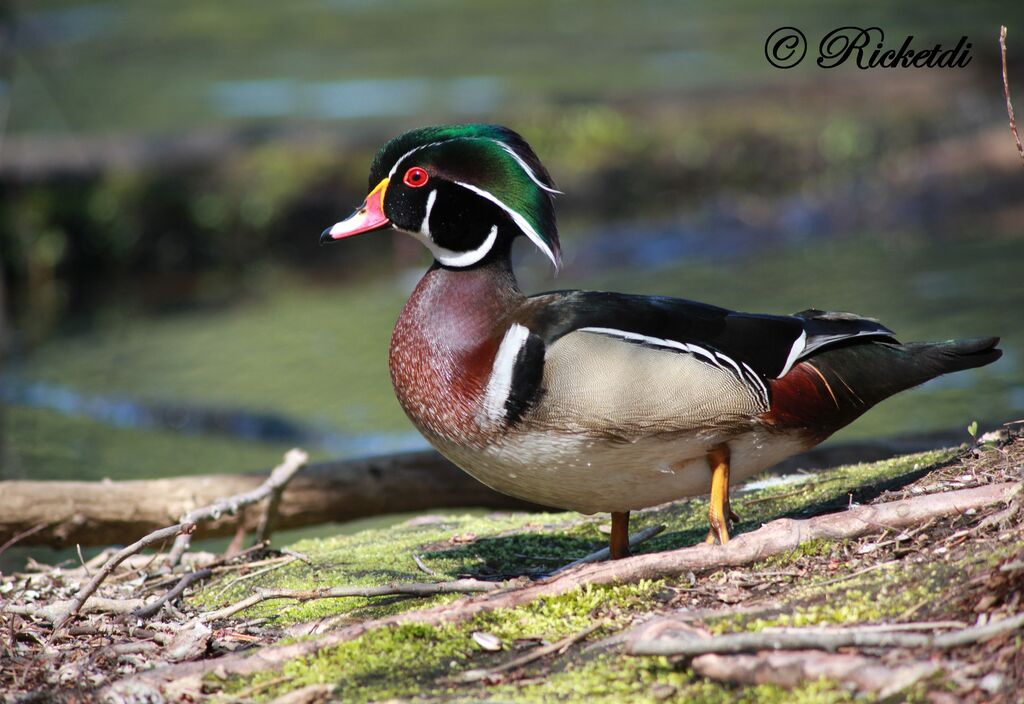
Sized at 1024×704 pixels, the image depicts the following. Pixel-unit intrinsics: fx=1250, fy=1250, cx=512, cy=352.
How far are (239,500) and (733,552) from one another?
2.33 m

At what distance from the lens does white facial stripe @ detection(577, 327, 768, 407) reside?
12.6ft

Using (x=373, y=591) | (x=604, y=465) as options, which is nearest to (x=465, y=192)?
(x=604, y=465)

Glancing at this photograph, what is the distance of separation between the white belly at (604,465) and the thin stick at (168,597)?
97 cm

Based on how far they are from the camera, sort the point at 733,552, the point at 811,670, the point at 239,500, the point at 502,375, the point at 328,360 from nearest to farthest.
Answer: the point at 811,670, the point at 733,552, the point at 502,375, the point at 239,500, the point at 328,360

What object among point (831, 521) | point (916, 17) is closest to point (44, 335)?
point (831, 521)

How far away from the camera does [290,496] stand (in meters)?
5.73

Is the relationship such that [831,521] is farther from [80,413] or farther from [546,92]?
[546,92]

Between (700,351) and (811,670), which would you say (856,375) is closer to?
(700,351)

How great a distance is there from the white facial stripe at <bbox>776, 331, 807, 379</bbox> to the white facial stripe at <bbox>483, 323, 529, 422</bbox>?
82cm

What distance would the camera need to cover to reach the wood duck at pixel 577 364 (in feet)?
12.3

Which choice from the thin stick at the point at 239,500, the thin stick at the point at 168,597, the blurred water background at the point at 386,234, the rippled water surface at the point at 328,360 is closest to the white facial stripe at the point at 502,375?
the thin stick at the point at 168,597

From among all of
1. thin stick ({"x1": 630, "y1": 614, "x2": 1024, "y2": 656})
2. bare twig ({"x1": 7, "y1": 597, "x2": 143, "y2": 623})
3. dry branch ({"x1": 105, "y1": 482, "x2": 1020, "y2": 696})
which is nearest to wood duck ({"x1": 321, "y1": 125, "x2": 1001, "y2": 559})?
dry branch ({"x1": 105, "y1": 482, "x2": 1020, "y2": 696})

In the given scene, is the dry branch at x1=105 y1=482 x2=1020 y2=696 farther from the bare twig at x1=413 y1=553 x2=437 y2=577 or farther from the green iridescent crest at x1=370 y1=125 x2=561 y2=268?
the green iridescent crest at x1=370 y1=125 x2=561 y2=268

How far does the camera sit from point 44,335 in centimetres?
1200
